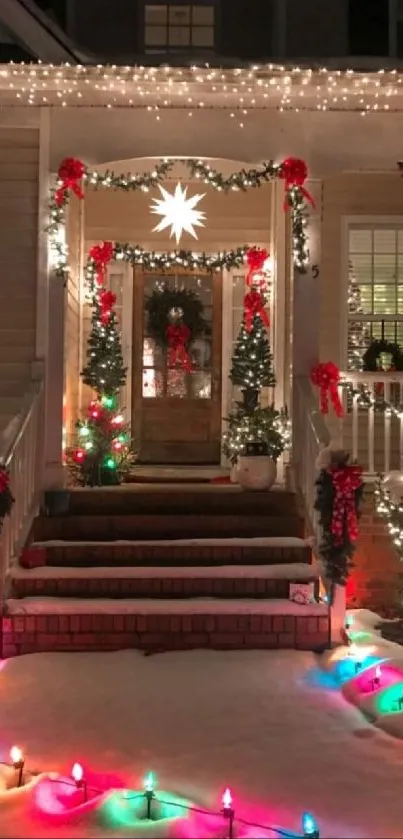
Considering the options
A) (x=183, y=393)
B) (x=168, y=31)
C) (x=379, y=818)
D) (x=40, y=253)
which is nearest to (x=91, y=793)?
(x=379, y=818)

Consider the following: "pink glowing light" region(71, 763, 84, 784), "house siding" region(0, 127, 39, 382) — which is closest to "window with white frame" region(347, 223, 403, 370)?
"house siding" region(0, 127, 39, 382)

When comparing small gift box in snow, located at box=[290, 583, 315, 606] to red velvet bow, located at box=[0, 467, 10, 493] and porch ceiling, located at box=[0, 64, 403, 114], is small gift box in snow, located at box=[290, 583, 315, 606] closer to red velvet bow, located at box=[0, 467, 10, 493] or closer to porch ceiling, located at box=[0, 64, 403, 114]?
red velvet bow, located at box=[0, 467, 10, 493]

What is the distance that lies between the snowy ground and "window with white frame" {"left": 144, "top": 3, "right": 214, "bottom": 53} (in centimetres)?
813

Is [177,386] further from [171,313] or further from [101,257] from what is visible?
[101,257]

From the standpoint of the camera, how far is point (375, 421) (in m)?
8.44

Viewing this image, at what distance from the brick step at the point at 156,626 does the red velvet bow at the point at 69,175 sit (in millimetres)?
3613

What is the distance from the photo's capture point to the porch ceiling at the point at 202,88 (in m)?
6.95

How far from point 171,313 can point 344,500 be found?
4.15 meters

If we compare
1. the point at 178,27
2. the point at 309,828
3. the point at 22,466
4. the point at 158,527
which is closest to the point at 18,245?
the point at 22,466

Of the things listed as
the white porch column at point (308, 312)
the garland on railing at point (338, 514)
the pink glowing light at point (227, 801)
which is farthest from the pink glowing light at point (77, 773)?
the white porch column at point (308, 312)

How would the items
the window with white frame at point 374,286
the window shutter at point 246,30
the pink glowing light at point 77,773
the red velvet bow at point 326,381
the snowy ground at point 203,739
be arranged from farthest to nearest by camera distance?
the window shutter at point 246,30 < the window with white frame at point 374,286 < the red velvet bow at point 326,381 < the pink glowing light at point 77,773 < the snowy ground at point 203,739

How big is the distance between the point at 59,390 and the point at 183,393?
236cm

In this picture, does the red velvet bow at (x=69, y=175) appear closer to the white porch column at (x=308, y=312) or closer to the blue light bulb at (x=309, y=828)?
the white porch column at (x=308, y=312)

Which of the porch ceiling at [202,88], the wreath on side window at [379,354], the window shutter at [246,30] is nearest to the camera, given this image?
the porch ceiling at [202,88]
